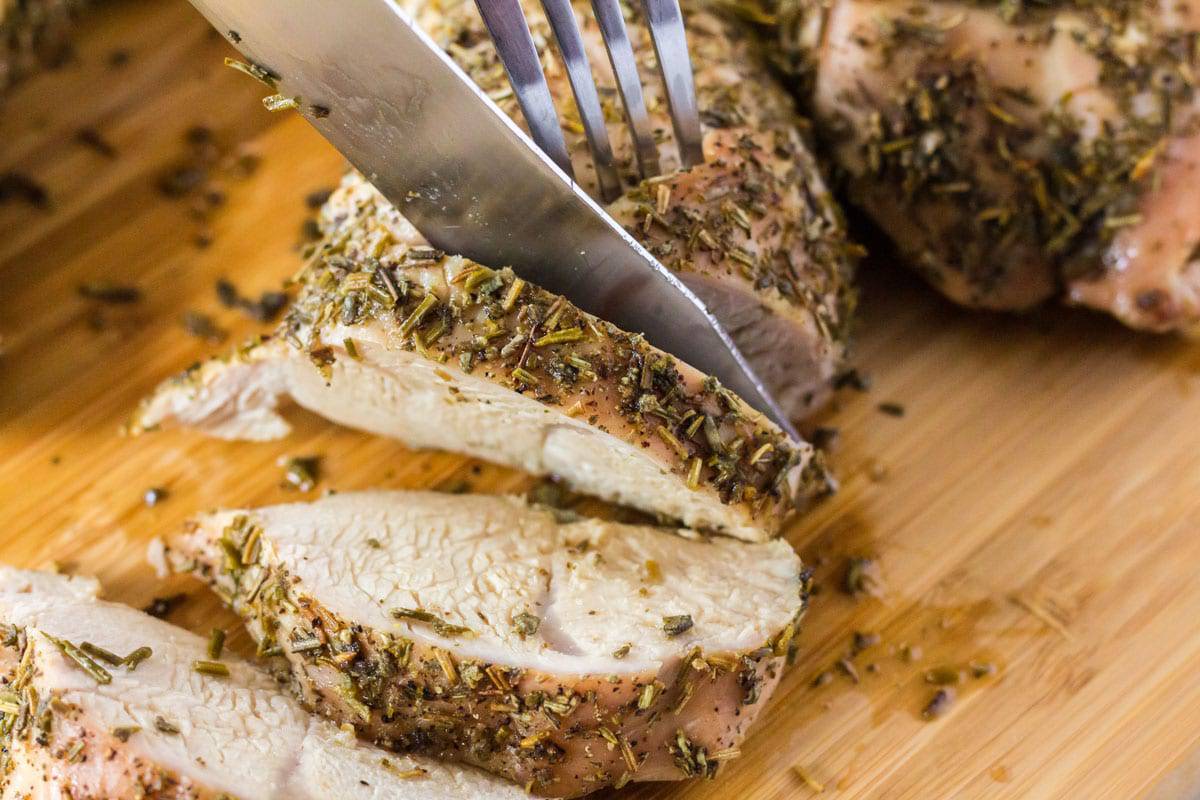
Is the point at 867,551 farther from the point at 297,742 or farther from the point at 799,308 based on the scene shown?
the point at 297,742

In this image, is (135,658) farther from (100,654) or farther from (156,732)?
(156,732)

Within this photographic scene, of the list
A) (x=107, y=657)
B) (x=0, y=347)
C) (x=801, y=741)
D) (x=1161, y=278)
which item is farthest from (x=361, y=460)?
(x=1161, y=278)

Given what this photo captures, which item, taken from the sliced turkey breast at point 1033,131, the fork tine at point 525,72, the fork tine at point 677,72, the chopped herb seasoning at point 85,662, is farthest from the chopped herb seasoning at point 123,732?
the sliced turkey breast at point 1033,131

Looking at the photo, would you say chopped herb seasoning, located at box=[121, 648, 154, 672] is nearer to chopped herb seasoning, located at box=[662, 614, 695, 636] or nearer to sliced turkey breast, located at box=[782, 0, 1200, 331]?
chopped herb seasoning, located at box=[662, 614, 695, 636]

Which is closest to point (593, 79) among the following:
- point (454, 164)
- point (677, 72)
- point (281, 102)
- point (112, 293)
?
point (677, 72)

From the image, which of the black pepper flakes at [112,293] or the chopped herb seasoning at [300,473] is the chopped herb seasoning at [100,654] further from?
the black pepper flakes at [112,293]

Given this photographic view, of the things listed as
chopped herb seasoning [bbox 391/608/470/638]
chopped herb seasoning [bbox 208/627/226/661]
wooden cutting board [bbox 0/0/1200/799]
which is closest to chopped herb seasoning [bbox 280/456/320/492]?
wooden cutting board [bbox 0/0/1200/799]
